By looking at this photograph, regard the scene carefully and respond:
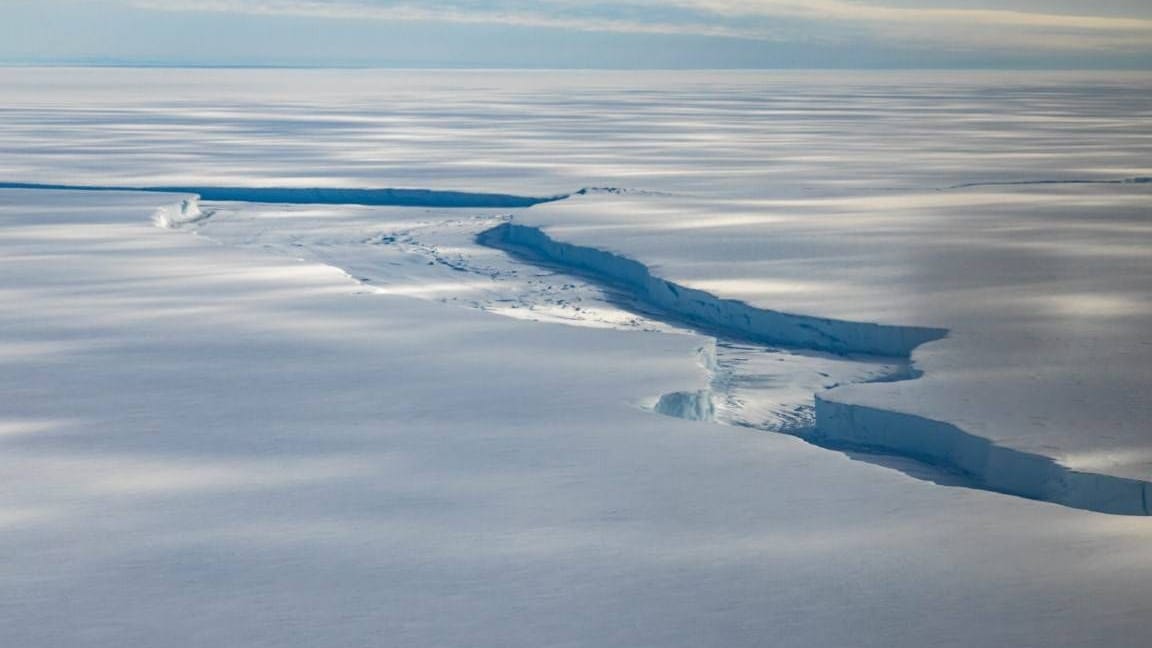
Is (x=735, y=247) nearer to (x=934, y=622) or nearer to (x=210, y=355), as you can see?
(x=210, y=355)

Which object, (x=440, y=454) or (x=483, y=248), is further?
(x=483, y=248)

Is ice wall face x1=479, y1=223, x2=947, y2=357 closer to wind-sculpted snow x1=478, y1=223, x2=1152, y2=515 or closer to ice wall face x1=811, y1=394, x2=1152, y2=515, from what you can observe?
wind-sculpted snow x1=478, y1=223, x2=1152, y2=515

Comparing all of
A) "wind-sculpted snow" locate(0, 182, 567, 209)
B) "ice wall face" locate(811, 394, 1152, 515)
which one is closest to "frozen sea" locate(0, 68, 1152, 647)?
"ice wall face" locate(811, 394, 1152, 515)

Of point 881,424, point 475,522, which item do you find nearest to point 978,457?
point 881,424

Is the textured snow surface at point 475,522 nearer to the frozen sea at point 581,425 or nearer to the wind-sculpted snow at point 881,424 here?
the frozen sea at point 581,425

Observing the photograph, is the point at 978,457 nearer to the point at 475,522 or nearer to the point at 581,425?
the point at 581,425

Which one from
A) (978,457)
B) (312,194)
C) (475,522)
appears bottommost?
(475,522)

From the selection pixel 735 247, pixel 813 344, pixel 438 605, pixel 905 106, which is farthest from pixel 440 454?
pixel 905 106
